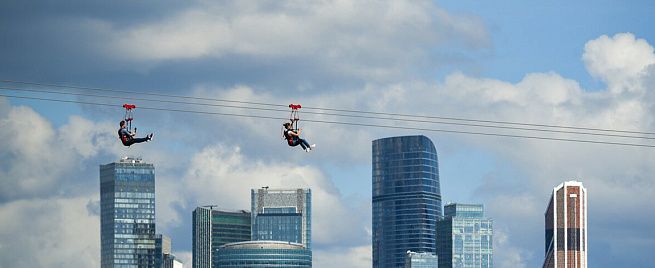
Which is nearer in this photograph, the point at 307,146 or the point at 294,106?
the point at 294,106

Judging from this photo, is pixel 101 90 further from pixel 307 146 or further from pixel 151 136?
pixel 307 146

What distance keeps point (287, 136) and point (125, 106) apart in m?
18.0

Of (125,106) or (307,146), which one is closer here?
(125,106)

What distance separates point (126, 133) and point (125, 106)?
966 centimetres

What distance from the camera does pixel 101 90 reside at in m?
154

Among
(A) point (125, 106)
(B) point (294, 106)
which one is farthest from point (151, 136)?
(B) point (294, 106)

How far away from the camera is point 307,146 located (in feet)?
532

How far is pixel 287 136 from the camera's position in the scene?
161250mm

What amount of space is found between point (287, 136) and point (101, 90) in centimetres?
1988

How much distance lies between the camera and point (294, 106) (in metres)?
150

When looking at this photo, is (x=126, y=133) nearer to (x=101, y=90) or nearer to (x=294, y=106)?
Answer: (x=101, y=90)

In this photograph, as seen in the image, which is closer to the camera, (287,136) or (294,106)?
(294,106)

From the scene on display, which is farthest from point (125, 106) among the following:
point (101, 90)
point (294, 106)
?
point (294, 106)

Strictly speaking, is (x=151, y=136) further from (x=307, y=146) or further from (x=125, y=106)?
(x=307, y=146)
